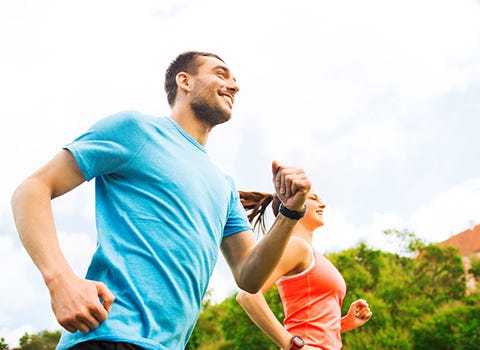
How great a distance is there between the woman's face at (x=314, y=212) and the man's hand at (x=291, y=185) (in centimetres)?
207

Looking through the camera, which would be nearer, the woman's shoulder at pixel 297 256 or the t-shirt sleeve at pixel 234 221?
the t-shirt sleeve at pixel 234 221

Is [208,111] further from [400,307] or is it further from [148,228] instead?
[400,307]

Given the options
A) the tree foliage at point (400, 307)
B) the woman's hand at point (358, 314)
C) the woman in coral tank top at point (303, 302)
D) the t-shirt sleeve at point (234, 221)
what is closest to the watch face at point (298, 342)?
the woman in coral tank top at point (303, 302)

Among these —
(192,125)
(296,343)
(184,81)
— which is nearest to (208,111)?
(192,125)

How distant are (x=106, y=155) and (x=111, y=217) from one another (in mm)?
233

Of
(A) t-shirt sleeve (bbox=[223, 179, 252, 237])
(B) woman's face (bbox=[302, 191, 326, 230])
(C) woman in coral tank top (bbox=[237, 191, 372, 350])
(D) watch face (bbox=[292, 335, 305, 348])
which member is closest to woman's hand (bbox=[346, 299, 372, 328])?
(C) woman in coral tank top (bbox=[237, 191, 372, 350])

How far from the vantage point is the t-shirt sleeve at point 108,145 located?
1963 millimetres

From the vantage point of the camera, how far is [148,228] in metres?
1.96

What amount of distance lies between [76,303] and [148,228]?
1.42 feet

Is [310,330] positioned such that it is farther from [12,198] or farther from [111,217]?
[12,198]

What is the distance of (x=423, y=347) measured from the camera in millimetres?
16438

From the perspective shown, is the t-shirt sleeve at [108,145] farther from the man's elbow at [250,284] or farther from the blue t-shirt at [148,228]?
the man's elbow at [250,284]

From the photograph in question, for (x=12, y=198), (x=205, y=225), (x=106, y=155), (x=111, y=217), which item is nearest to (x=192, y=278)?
(x=205, y=225)

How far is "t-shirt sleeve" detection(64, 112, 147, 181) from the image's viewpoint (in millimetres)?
1963
